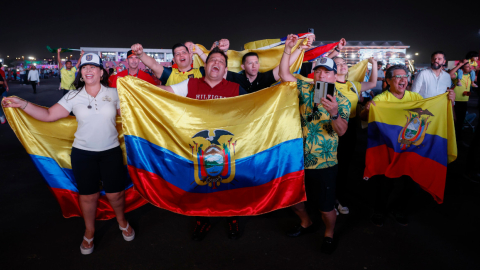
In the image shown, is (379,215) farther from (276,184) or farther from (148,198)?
(148,198)

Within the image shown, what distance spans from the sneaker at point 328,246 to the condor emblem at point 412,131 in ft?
5.05

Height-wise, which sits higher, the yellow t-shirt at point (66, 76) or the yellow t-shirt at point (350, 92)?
the yellow t-shirt at point (66, 76)

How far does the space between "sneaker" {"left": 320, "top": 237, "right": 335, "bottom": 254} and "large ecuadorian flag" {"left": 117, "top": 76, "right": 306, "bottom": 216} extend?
0.50 meters

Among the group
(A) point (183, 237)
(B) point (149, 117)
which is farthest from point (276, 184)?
(B) point (149, 117)

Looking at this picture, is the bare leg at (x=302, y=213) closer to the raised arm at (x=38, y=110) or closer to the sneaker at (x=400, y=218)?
the sneaker at (x=400, y=218)

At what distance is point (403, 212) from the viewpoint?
3.54 m

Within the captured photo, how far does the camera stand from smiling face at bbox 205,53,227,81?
2934 millimetres

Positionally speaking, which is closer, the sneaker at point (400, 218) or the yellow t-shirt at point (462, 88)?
the sneaker at point (400, 218)

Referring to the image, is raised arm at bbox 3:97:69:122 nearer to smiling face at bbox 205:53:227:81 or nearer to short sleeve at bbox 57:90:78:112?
short sleeve at bbox 57:90:78:112

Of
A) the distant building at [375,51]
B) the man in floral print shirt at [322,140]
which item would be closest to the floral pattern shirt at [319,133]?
the man in floral print shirt at [322,140]

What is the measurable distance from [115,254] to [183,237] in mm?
712

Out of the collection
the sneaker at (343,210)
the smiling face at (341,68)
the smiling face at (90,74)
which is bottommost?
the sneaker at (343,210)

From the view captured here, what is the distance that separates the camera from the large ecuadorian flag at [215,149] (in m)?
2.90

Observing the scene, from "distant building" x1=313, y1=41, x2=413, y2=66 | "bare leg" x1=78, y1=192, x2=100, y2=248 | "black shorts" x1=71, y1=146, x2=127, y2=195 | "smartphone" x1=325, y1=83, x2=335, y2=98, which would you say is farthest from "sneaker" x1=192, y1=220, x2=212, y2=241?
"distant building" x1=313, y1=41, x2=413, y2=66
